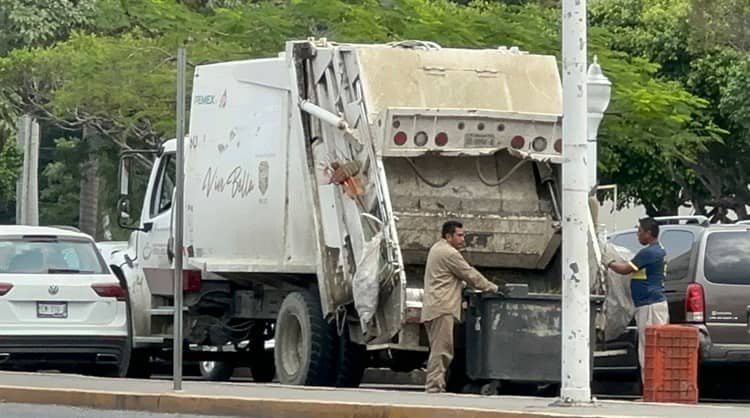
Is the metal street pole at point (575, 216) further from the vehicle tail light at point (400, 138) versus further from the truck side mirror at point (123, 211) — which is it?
the truck side mirror at point (123, 211)

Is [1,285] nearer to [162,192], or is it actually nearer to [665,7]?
[162,192]

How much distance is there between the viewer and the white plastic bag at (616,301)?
50.7 ft

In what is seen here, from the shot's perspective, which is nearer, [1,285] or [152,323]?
[1,285]

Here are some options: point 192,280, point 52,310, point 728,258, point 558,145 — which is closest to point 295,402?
point 558,145

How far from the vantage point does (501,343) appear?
14.3 m

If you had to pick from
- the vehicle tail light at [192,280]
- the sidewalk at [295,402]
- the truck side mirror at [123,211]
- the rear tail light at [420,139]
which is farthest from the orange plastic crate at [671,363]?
the truck side mirror at [123,211]

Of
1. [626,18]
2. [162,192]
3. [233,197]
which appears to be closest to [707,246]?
[233,197]

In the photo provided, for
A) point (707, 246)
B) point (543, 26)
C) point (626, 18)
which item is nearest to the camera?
point (707, 246)

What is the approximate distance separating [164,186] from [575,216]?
23.5ft

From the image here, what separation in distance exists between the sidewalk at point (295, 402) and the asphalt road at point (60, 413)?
154mm

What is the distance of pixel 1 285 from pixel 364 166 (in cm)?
440

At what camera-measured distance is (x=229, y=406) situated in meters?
14.0

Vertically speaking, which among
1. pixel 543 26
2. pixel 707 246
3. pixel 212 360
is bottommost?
pixel 212 360

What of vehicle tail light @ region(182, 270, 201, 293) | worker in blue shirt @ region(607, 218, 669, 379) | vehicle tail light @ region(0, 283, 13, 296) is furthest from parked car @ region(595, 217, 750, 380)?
vehicle tail light @ region(0, 283, 13, 296)
